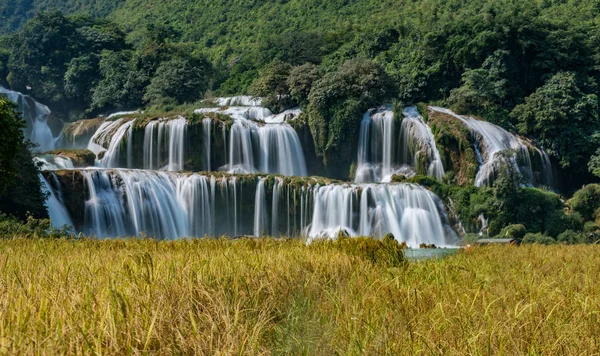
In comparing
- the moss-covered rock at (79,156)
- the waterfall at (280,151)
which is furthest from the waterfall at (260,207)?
the moss-covered rock at (79,156)

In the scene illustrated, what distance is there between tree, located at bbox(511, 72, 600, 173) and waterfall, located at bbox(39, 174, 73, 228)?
26.7 metres

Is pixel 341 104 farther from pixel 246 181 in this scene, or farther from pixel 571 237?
A: pixel 571 237

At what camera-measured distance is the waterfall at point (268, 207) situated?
2409 cm

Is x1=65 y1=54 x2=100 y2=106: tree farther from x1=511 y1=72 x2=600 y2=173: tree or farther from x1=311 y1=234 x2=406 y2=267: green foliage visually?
x1=311 y1=234 x2=406 y2=267: green foliage

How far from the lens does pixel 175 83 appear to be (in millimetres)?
41688

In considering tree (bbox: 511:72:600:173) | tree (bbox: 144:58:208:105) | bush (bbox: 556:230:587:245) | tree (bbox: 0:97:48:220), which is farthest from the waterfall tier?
tree (bbox: 511:72:600:173)

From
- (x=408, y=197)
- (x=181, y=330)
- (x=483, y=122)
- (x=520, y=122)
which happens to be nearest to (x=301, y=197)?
(x=408, y=197)

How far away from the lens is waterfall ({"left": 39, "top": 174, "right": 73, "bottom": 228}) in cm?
2181

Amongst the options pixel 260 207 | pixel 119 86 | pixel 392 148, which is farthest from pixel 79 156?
pixel 119 86

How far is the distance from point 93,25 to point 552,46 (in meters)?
A: 41.8

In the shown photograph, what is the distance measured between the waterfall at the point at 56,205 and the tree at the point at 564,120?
26724 millimetres

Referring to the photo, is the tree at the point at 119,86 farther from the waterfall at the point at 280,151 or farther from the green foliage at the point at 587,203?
the green foliage at the point at 587,203

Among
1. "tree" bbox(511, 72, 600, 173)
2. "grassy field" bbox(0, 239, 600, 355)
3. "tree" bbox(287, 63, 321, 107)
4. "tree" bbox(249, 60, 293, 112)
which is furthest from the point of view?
"tree" bbox(249, 60, 293, 112)

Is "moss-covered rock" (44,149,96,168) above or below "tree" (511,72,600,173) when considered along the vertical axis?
below
